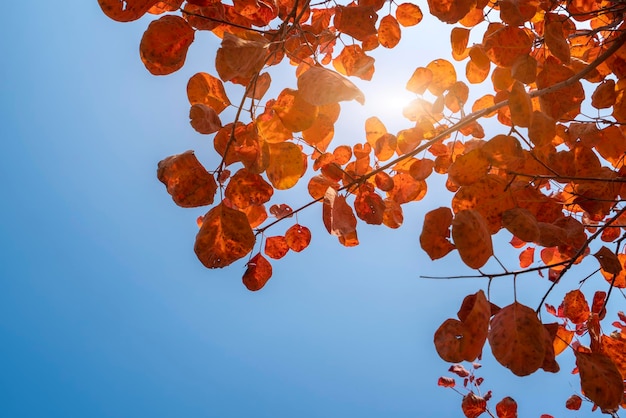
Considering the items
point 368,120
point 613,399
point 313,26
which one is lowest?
point 613,399

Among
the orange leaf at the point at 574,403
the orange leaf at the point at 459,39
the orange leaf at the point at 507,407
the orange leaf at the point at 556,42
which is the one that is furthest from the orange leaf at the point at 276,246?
the orange leaf at the point at 574,403

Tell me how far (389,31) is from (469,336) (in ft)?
4.56

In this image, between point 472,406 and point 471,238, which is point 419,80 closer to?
point 471,238

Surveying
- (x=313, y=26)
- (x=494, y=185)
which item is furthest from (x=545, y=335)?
(x=313, y=26)

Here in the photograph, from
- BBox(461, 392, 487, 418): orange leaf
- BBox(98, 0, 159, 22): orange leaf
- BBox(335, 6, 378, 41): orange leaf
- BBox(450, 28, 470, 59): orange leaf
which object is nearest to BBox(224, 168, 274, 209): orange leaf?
BBox(98, 0, 159, 22): orange leaf

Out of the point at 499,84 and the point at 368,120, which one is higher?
the point at 499,84

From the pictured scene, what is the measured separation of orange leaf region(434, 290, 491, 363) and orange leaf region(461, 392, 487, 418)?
1.83 m

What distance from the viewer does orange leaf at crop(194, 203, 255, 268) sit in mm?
1085

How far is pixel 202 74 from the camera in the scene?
3.90ft

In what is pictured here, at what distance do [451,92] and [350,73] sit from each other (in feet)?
1.53

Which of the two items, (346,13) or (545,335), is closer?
(545,335)

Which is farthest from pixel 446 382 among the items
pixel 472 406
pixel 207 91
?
pixel 207 91

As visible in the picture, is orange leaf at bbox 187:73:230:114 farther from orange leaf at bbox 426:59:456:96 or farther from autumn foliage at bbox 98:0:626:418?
orange leaf at bbox 426:59:456:96

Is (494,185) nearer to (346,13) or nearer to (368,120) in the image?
(368,120)
